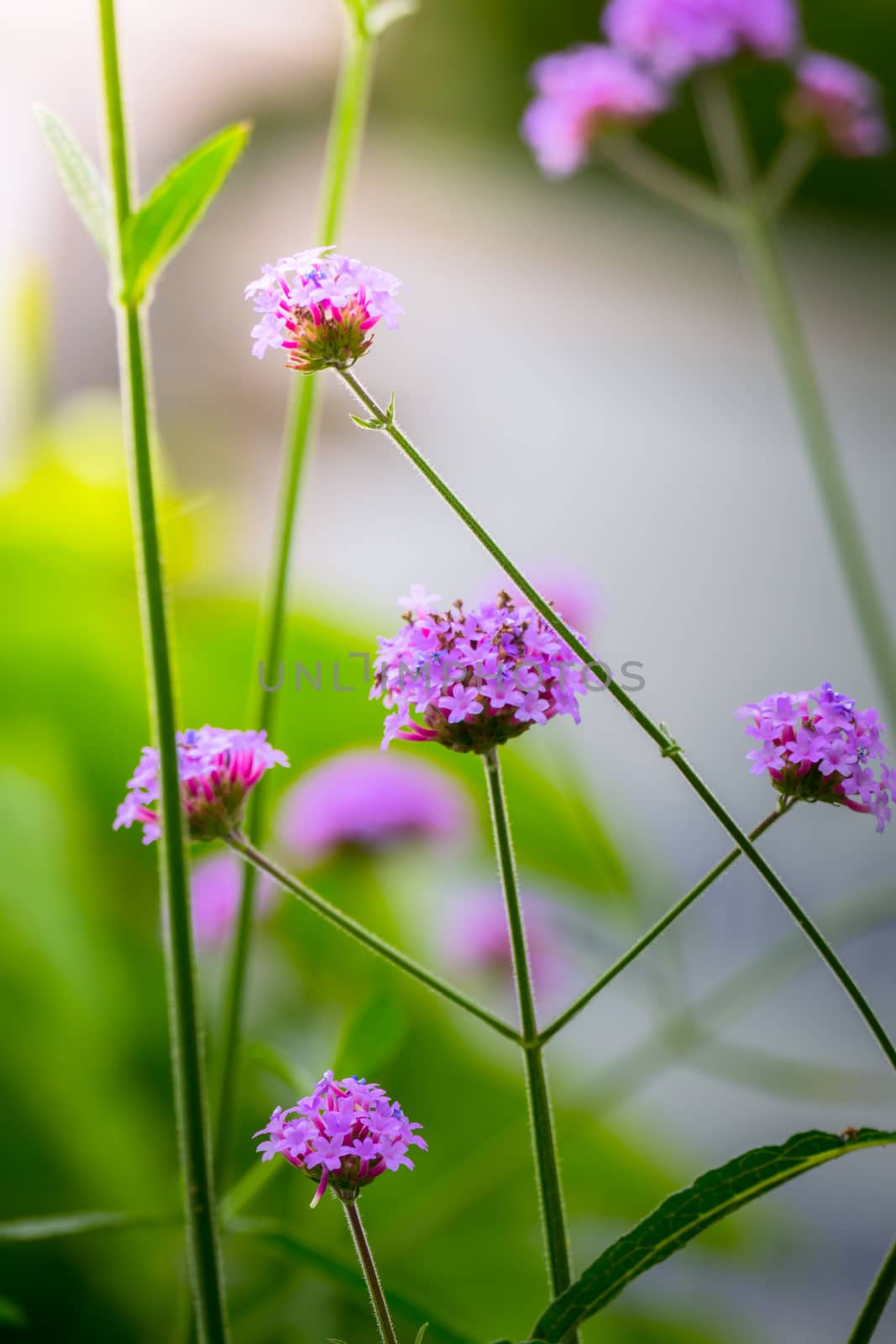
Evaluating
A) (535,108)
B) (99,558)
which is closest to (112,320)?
(99,558)

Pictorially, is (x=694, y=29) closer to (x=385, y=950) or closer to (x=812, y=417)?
(x=812, y=417)

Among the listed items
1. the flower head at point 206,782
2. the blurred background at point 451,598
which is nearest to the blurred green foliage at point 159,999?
the blurred background at point 451,598

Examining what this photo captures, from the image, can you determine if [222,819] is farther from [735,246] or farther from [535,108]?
[735,246]

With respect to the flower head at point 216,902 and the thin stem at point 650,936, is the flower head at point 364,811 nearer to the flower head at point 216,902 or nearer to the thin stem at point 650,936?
the flower head at point 216,902

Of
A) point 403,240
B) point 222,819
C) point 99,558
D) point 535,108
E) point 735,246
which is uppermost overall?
point 735,246

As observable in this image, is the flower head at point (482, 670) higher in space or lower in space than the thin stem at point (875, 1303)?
higher
